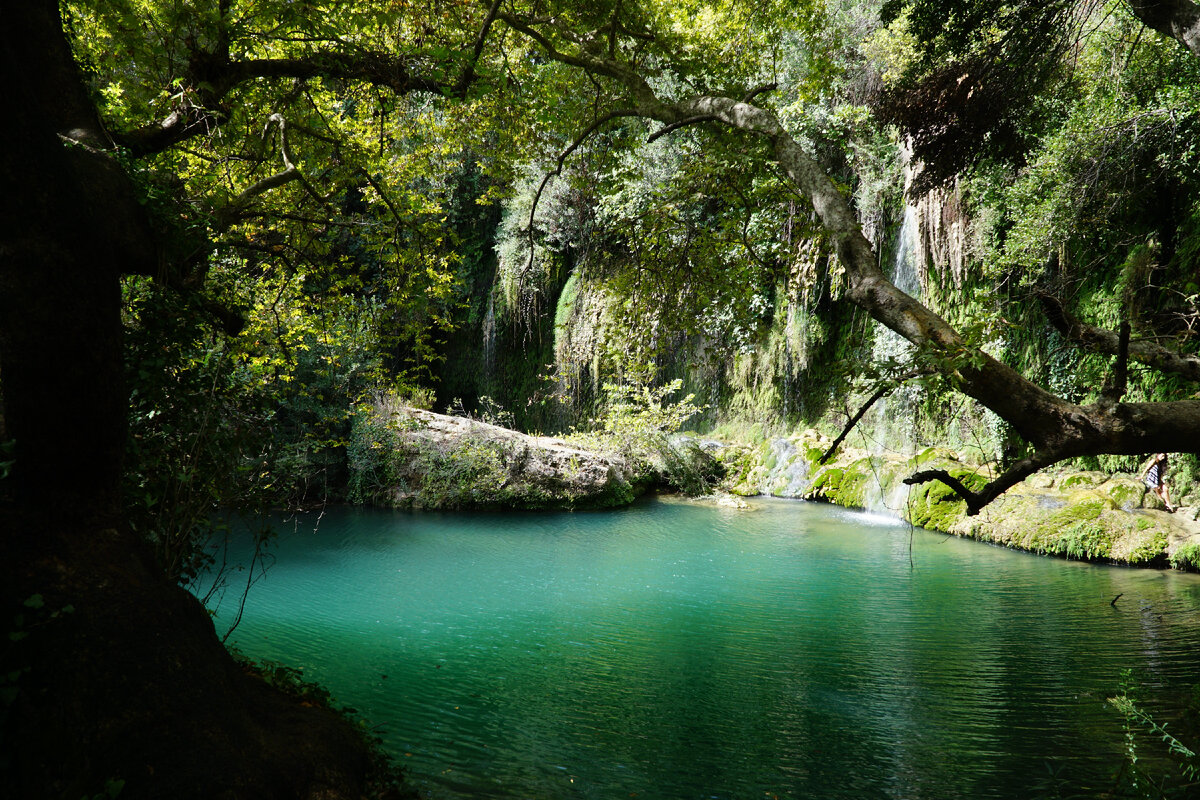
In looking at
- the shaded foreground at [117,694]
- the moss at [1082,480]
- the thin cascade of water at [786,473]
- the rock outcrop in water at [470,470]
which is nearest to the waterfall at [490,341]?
the rock outcrop in water at [470,470]

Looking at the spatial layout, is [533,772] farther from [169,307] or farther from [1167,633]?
[1167,633]

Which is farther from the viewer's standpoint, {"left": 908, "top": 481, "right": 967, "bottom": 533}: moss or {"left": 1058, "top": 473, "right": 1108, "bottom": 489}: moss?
{"left": 908, "top": 481, "right": 967, "bottom": 533}: moss

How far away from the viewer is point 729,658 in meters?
5.86

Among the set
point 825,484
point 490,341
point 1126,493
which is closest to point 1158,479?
point 1126,493

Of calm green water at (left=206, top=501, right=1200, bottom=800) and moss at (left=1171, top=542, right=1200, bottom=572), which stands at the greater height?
moss at (left=1171, top=542, right=1200, bottom=572)

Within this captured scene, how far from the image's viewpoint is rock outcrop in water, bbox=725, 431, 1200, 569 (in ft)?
28.7

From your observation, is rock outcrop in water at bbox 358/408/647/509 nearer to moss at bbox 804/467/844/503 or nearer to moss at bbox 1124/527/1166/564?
moss at bbox 804/467/844/503

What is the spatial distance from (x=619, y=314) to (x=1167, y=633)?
560 centimetres

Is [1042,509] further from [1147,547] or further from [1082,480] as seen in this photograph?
[1147,547]

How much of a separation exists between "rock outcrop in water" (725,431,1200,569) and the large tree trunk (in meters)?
5.90

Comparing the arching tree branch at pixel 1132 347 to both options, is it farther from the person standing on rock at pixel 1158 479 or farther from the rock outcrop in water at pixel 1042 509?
the person standing on rock at pixel 1158 479

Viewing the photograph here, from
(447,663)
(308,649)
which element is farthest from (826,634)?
(308,649)

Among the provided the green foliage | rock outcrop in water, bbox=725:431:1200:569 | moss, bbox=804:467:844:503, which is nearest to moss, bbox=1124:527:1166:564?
rock outcrop in water, bbox=725:431:1200:569

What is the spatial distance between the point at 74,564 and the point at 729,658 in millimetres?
4946
